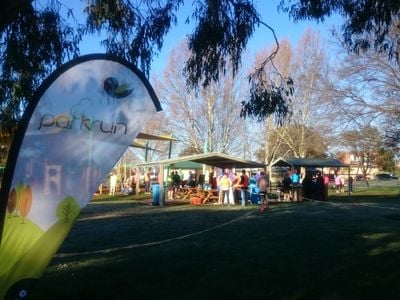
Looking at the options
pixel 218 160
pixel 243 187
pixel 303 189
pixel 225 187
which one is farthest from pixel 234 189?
pixel 303 189

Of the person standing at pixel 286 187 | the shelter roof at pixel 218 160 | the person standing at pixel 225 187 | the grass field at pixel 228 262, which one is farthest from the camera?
the person standing at pixel 286 187

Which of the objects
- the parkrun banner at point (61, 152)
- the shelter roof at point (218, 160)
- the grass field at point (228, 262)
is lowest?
the grass field at point (228, 262)

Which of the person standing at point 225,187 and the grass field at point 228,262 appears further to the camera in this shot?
the person standing at point 225,187

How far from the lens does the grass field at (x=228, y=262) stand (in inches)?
323

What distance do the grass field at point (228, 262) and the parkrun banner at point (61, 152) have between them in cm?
237

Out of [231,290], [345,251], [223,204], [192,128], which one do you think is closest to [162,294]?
[231,290]

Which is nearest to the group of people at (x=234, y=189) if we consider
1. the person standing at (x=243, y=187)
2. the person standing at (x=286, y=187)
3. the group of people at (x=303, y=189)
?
the person standing at (x=243, y=187)

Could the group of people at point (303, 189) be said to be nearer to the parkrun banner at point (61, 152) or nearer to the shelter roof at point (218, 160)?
the shelter roof at point (218, 160)

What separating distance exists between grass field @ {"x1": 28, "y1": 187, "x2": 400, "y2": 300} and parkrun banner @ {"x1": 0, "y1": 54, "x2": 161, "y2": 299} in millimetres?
2371

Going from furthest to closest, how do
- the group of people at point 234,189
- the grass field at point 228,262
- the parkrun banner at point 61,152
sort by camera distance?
the group of people at point 234,189, the grass field at point 228,262, the parkrun banner at point 61,152

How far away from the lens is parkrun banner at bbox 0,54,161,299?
562 cm

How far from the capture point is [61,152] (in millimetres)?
5957

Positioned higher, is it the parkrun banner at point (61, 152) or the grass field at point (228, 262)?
the parkrun banner at point (61, 152)

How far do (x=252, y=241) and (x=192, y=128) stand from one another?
1482 inches
